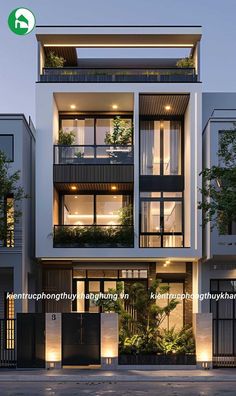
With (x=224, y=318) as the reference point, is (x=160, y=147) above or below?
above

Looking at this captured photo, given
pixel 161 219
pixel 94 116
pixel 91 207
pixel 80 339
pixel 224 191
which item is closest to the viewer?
pixel 224 191

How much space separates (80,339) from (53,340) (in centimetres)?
97

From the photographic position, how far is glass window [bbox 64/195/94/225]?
24312 mm

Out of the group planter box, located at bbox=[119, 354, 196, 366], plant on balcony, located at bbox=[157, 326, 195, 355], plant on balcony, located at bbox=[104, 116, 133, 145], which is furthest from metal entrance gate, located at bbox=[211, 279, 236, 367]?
plant on balcony, located at bbox=[104, 116, 133, 145]

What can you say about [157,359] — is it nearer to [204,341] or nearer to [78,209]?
[204,341]

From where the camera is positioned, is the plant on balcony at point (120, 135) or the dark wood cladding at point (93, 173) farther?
the plant on balcony at point (120, 135)

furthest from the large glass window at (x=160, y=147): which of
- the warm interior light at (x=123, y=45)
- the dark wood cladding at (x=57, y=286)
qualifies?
the dark wood cladding at (x=57, y=286)

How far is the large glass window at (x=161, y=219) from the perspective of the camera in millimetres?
22750

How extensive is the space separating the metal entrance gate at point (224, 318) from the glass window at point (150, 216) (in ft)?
11.5

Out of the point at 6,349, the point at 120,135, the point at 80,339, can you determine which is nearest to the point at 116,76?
the point at 120,135

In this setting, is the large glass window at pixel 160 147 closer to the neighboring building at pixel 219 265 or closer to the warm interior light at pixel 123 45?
the neighboring building at pixel 219 265

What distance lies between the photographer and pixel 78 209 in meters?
24.5

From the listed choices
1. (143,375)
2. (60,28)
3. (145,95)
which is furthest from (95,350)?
(60,28)

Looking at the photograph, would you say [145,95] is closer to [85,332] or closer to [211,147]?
[211,147]
